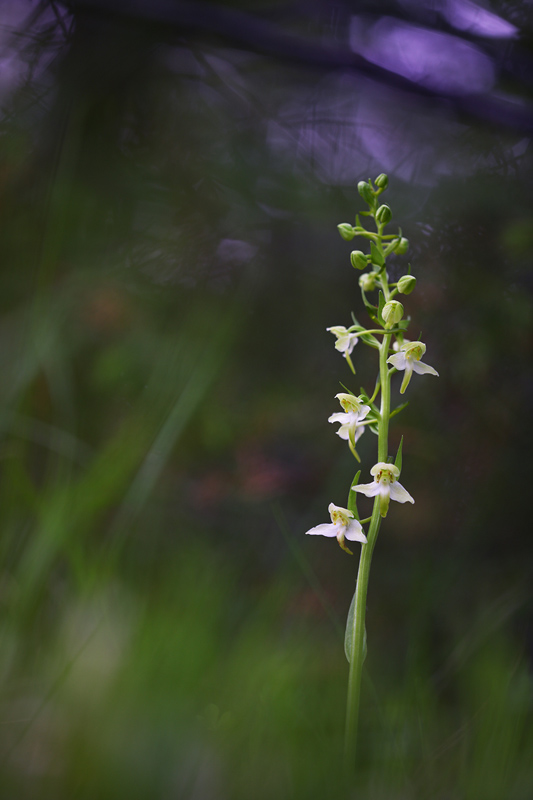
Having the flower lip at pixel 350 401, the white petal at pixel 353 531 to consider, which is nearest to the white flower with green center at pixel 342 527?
the white petal at pixel 353 531

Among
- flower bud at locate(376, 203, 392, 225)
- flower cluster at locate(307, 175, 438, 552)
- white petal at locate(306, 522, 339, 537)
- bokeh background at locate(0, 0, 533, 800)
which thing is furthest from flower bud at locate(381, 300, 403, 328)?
bokeh background at locate(0, 0, 533, 800)

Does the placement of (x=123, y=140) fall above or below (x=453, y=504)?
above

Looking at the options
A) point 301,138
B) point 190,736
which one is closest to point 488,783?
point 190,736

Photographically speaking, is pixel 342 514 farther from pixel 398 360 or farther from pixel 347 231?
pixel 347 231

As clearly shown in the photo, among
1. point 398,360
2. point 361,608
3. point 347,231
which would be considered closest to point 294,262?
point 347,231

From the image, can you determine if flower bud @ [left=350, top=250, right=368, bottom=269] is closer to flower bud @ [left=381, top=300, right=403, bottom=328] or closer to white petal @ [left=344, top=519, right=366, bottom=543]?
flower bud @ [left=381, top=300, right=403, bottom=328]

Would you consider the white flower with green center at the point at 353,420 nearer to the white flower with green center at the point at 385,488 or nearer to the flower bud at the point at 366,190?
the white flower with green center at the point at 385,488

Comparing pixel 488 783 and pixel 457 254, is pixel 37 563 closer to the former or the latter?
pixel 488 783
